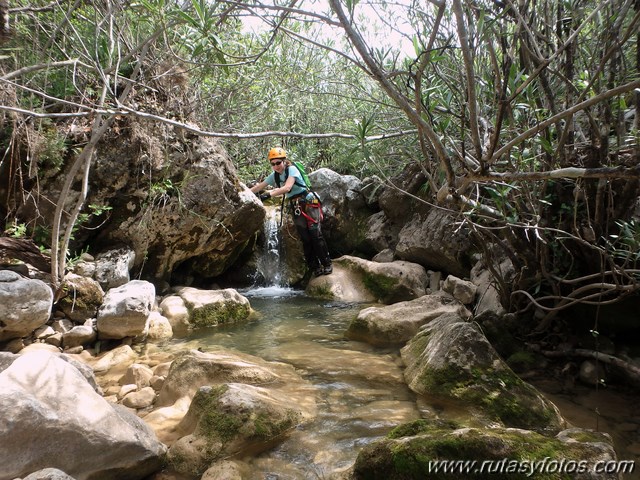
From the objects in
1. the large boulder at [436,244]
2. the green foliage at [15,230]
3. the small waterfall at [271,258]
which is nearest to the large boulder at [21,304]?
the green foliage at [15,230]

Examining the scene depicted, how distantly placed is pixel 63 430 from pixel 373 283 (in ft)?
19.8

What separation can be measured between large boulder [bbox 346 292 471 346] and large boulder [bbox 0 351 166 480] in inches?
116

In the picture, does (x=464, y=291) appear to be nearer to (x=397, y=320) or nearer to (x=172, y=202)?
(x=397, y=320)

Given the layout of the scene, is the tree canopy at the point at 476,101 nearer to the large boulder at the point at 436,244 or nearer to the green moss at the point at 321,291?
the large boulder at the point at 436,244

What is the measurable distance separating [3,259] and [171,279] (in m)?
3.08

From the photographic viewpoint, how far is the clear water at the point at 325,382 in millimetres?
2688

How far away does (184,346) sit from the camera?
494cm

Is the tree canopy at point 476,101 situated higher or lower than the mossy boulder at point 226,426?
higher

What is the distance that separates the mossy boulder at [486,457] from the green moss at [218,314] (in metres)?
3.90

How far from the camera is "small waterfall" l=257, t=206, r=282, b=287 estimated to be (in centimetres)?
918

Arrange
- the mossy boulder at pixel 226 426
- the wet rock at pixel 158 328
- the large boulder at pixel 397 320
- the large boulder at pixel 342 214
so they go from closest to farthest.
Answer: the mossy boulder at pixel 226 426 < the large boulder at pixel 397 320 < the wet rock at pixel 158 328 < the large boulder at pixel 342 214

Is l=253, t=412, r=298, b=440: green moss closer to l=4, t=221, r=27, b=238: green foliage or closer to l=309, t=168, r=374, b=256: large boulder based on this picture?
l=4, t=221, r=27, b=238: green foliage

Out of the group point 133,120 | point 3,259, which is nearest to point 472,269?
point 133,120

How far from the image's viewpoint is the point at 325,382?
3.86 m
